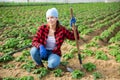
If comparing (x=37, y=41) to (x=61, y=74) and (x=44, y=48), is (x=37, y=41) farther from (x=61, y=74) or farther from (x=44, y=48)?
(x=61, y=74)

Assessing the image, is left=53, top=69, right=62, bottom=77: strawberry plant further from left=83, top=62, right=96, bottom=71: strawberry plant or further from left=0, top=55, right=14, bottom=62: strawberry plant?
left=0, top=55, right=14, bottom=62: strawberry plant

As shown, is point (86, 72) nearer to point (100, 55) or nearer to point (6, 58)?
point (100, 55)

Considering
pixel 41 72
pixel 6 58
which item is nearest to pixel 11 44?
pixel 6 58

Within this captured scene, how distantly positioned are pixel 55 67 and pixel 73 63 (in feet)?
2.67

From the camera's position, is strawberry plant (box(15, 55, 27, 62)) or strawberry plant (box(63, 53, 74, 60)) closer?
strawberry plant (box(15, 55, 27, 62))

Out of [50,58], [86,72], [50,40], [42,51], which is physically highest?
[50,40]

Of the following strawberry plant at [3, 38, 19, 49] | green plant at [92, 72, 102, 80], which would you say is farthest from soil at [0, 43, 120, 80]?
strawberry plant at [3, 38, 19, 49]

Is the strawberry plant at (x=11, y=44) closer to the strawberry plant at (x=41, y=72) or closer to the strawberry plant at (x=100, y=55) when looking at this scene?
the strawberry plant at (x=41, y=72)

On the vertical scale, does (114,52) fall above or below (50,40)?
below

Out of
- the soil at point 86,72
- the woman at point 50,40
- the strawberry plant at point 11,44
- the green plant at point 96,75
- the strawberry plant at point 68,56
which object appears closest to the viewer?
the green plant at point 96,75

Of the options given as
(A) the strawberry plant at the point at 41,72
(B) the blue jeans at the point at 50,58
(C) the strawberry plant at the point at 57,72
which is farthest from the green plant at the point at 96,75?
(A) the strawberry plant at the point at 41,72

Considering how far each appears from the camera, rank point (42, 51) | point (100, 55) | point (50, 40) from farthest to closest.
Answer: point (100, 55)
point (50, 40)
point (42, 51)

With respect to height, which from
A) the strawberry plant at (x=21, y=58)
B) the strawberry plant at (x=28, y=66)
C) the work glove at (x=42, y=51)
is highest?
the work glove at (x=42, y=51)

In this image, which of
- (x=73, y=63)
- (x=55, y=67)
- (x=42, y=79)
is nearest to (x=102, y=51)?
(x=73, y=63)
